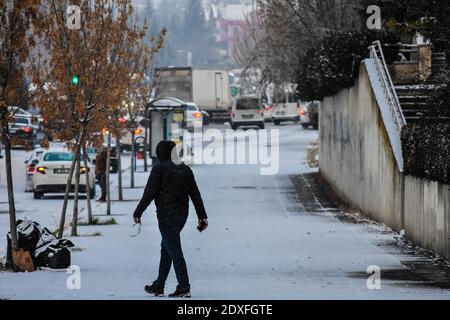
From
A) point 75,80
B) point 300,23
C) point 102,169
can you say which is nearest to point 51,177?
point 102,169

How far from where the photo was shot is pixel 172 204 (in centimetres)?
1376

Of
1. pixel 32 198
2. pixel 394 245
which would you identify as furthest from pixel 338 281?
pixel 32 198

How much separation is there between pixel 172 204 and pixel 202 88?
237 ft

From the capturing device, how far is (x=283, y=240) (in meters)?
22.2

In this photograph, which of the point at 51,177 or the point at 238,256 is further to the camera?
the point at 51,177

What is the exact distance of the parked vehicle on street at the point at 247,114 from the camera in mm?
73312

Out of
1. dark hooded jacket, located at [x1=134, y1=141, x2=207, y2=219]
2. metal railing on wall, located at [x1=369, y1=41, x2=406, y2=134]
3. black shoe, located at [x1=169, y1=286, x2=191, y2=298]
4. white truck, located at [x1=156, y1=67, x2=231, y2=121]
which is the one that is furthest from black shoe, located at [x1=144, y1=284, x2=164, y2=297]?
white truck, located at [x1=156, y1=67, x2=231, y2=121]

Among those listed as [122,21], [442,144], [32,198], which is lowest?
[32,198]

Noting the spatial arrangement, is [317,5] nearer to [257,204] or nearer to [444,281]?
[257,204]

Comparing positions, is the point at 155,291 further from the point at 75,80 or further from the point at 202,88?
the point at 202,88

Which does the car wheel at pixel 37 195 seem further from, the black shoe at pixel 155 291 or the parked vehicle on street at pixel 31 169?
A: the black shoe at pixel 155 291

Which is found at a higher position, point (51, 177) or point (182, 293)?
point (182, 293)

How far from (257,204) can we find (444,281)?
633 inches

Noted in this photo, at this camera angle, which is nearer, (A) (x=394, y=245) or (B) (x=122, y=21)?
(A) (x=394, y=245)
